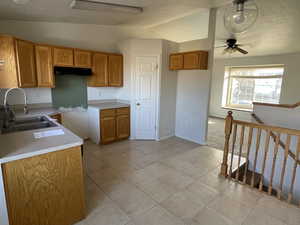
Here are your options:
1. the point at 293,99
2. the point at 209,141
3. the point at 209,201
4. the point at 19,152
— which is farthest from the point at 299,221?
the point at 293,99

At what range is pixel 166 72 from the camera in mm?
4262

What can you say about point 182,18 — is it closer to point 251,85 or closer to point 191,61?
point 191,61

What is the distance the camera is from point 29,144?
1618 millimetres

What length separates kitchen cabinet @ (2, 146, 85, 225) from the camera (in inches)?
56.6

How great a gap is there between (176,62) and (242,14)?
97.3 inches

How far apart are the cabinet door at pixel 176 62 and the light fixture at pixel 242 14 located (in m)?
2.25

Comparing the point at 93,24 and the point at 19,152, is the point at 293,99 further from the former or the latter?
the point at 19,152

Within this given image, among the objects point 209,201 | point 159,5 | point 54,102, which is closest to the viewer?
point 209,201

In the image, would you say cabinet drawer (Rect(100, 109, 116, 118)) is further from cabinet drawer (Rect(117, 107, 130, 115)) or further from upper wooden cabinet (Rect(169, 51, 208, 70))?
upper wooden cabinet (Rect(169, 51, 208, 70))

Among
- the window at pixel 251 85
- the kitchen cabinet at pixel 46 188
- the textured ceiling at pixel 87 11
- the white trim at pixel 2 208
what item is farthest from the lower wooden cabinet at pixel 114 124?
the window at pixel 251 85

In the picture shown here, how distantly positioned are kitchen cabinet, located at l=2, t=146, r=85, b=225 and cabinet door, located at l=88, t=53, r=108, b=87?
2639 mm

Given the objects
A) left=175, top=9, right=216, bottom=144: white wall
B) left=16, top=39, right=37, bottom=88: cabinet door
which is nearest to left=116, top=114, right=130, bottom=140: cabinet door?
left=175, top=9, right=216, bottom=144: white wall

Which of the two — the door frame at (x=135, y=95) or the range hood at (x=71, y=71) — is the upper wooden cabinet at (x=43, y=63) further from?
the door frame at (x=135, y=95)

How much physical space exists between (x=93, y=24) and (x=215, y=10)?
2806 millimetres
